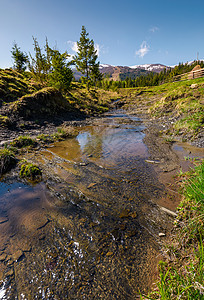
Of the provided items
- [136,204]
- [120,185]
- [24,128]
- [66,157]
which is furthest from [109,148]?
[24,128]

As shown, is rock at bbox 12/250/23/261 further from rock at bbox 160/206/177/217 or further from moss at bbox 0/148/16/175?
moss at bbox 0/148/16/175

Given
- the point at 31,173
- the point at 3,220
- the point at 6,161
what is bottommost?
the point at 3,220

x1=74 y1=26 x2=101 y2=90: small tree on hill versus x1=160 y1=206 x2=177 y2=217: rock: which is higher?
x1=74 y1=26 x2=101 y2=90: small tree on hill

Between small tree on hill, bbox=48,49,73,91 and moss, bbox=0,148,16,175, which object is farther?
small tree on hill, bbox=48,49,73,91

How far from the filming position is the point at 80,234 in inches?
118

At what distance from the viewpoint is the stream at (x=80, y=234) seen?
2.15 m

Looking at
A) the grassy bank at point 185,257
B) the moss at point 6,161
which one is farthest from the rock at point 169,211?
the moss at point 6,161

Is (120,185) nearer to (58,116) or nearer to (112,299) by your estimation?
(112,299)

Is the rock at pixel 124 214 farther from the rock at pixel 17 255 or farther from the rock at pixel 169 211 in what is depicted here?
the rock at pixel 17 255

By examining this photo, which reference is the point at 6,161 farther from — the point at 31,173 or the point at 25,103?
the point at 25,103

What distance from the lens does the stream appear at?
215 centimetres

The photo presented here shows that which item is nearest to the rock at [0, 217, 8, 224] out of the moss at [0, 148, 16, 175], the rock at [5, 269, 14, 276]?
the rock at [5, 269, 14, 276]

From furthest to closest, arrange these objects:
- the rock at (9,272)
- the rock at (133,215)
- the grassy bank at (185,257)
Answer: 1. the rock at (133,215)
2. the rock at (9,272)
3. the grassy bank at (185,257)

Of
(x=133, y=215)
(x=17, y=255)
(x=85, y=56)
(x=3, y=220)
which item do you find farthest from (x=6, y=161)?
(x=85, y=56)
